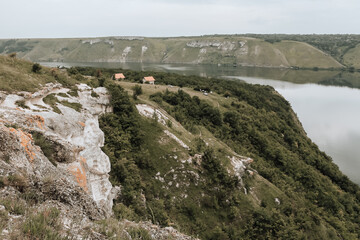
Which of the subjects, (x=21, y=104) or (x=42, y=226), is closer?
(x=42, y=226)

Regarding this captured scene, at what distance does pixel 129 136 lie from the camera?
20609 millimetres

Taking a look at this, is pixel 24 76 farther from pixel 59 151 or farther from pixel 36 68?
pixel 59 151

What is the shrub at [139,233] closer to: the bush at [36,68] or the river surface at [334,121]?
the bush at [36,68]

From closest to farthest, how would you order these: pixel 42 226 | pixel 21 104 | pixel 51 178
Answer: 1. pixel 42 226
2. pixel 51 178
3. pixel 21 104

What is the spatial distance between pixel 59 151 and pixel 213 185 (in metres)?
15.5

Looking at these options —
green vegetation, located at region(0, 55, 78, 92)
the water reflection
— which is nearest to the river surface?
the water reflection

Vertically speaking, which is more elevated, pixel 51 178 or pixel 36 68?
pixel 36 68

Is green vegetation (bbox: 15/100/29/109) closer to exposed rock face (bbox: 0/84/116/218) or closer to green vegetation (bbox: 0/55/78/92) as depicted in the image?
exposed rock face (bbox: 0/84/116/218)

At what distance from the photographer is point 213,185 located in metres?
21.1

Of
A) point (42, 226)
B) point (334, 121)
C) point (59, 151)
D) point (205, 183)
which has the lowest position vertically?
point (334, 121)

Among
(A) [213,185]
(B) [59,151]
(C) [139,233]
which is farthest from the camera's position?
(A) [213,185]

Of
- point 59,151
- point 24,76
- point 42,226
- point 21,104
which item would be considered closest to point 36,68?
point 24,76

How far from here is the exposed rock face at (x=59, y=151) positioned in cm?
753

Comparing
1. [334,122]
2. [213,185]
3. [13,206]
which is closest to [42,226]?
[13,206]
